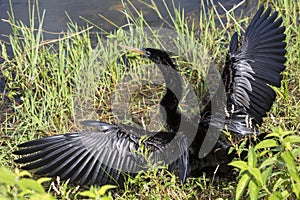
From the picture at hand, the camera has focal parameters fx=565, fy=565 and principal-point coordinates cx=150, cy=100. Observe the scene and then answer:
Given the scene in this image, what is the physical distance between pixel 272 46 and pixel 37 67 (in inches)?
81.1

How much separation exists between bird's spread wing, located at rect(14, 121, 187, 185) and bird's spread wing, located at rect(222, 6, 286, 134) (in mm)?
594

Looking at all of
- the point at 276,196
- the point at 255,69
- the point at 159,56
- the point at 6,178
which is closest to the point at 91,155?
the point at 159,56

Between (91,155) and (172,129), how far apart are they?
2.01ft

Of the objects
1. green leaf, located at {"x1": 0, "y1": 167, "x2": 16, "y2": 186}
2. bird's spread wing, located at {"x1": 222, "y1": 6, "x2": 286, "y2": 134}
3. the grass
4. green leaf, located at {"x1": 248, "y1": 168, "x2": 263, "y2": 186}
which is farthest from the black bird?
green leaf, located at {"x1": 0, "y1": 167, "x2": 16, "y2": 186}

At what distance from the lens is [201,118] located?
3652mm

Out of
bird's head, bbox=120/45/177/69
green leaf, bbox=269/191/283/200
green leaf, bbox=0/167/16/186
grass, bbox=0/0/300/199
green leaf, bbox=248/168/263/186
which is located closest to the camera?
green leaf, bbox=0/167/16/186

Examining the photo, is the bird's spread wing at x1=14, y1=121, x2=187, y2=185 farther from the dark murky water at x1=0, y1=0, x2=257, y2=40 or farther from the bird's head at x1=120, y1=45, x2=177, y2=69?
the dark murky water at x1=0, y1=0, x2=257, y2=40

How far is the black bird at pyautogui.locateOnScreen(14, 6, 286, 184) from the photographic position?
3365 millimetres

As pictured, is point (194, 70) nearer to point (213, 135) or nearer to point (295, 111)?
point (295, 111)

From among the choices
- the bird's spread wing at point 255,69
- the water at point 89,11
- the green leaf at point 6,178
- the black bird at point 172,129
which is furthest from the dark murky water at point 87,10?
the green leaf at point 6,178

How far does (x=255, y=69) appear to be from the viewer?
3959 mm

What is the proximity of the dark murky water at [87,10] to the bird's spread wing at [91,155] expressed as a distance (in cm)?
250

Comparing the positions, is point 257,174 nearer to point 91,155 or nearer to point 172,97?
point 91,155

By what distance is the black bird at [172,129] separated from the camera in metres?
3.37
